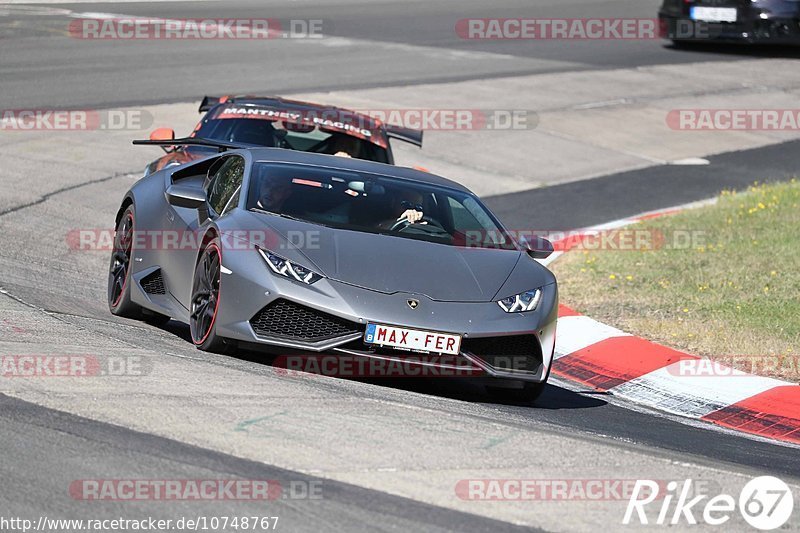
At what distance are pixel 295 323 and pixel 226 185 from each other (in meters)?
1.59

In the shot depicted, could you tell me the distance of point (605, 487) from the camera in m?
4.98

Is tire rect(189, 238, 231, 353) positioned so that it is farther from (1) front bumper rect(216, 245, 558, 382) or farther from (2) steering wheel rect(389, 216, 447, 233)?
(2) steering wheel rect(389, 216, 447, 233)

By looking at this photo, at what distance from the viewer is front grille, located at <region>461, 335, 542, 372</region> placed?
6.72 metres

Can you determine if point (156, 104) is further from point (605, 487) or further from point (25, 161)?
point (605, 487)

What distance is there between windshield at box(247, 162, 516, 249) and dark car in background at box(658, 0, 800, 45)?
53.9 feet

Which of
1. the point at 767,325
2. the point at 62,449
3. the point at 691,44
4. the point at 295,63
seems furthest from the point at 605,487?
the point at 691,44

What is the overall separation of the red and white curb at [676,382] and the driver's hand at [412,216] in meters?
1.59

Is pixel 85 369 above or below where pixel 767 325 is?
above

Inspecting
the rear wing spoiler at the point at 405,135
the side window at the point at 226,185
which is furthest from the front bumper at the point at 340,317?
the rear wing spoiler at the point at 405,135

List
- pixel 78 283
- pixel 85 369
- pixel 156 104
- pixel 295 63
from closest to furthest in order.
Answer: pixel 85 369 < pixel 78 283 < pixel 156 104 < pixel 295 63

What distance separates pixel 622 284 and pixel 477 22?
16.9m

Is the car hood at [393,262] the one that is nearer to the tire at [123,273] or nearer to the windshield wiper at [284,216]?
the windshield wiper at [284,216]

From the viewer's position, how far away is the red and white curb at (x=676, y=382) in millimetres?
7582

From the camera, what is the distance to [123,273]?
8.30 meters
